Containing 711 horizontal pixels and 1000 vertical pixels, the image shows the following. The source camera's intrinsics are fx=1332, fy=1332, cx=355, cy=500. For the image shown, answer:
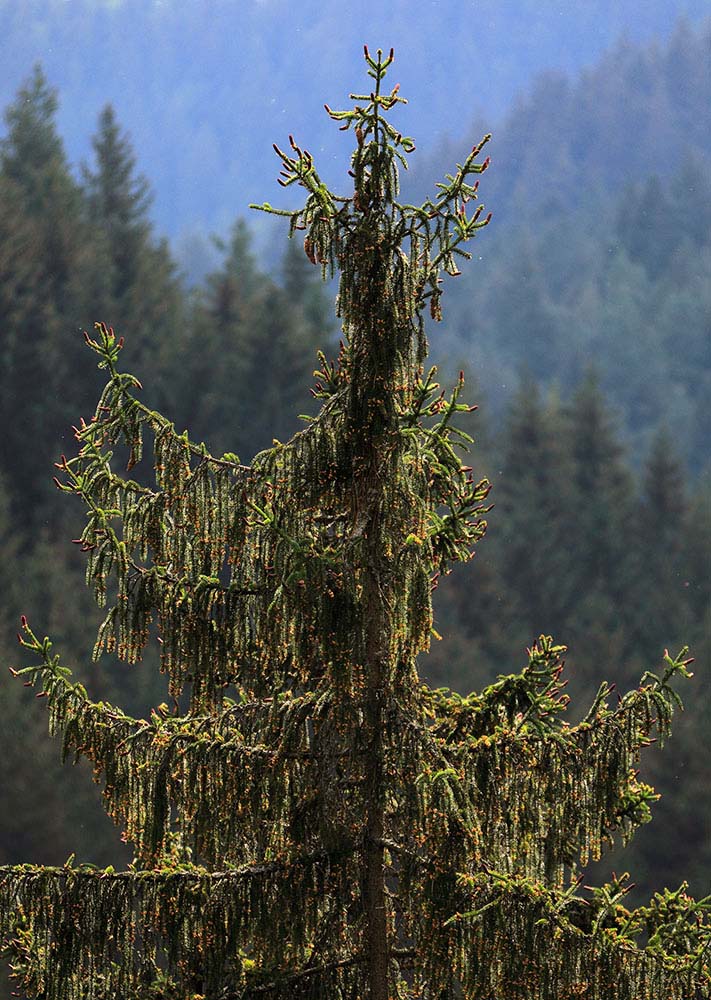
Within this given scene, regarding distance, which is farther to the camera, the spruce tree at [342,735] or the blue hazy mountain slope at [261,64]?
the blue hazy mountain slope at [261,64]

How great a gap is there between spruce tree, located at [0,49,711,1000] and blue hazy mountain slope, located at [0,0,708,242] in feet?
274

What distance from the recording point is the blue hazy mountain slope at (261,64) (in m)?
88.9

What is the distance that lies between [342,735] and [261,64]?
9619cm

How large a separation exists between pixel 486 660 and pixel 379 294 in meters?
22.5

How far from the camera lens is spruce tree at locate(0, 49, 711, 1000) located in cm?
439

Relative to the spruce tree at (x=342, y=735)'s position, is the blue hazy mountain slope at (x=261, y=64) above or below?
above

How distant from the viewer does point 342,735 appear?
15.2 ft

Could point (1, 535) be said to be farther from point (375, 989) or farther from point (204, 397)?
point (375, 989)

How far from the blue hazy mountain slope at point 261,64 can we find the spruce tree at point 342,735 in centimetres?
8352

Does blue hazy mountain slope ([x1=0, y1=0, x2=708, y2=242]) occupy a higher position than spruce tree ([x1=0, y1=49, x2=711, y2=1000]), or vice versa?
blue hazy mountain slope ([x1=0, y1=0, x2=708, y2=242])

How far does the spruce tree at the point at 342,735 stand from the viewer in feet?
14.4

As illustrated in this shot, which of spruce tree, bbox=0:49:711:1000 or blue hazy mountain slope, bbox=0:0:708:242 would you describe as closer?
spruce tree, bbox=0:49:711:1000

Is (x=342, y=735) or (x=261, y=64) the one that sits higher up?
(x=261, y=64)

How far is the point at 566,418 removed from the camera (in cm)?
3167
